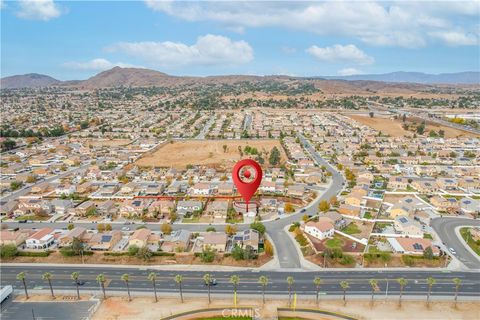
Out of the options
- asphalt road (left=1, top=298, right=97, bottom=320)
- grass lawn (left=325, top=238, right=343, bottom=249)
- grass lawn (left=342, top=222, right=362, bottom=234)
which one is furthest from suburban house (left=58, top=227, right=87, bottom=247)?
grass lawn (left=342, top=222, right=362, bottom=234)

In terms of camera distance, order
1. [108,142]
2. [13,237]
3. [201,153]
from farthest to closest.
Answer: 1. [108,142]
2. [201,153]
3. [13,237]

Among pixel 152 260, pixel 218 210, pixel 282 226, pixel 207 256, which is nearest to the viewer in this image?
pixel 207 256

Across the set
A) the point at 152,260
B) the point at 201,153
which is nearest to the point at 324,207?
the point at 152,260

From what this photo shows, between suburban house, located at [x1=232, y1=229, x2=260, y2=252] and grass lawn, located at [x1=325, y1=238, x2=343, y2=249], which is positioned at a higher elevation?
suburban house, located at [x1=232, y1=229, x2=260, y2=252]

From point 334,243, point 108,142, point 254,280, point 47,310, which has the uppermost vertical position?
point 108,142

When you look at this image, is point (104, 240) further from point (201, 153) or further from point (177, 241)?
point (201, 153)

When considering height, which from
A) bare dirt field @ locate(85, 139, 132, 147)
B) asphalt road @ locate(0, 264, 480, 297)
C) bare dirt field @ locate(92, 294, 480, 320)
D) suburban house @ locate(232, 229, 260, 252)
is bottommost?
bare dirt field @ locate(92, 294, 480, 320)

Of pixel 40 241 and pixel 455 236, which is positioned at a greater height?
pixel 40 241

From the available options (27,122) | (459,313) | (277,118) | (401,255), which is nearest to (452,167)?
(401,255)

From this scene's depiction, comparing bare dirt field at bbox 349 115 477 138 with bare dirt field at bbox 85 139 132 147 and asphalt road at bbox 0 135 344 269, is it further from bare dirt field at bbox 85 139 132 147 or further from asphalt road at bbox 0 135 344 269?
bare dirt field at bbox 85 139 132 147
